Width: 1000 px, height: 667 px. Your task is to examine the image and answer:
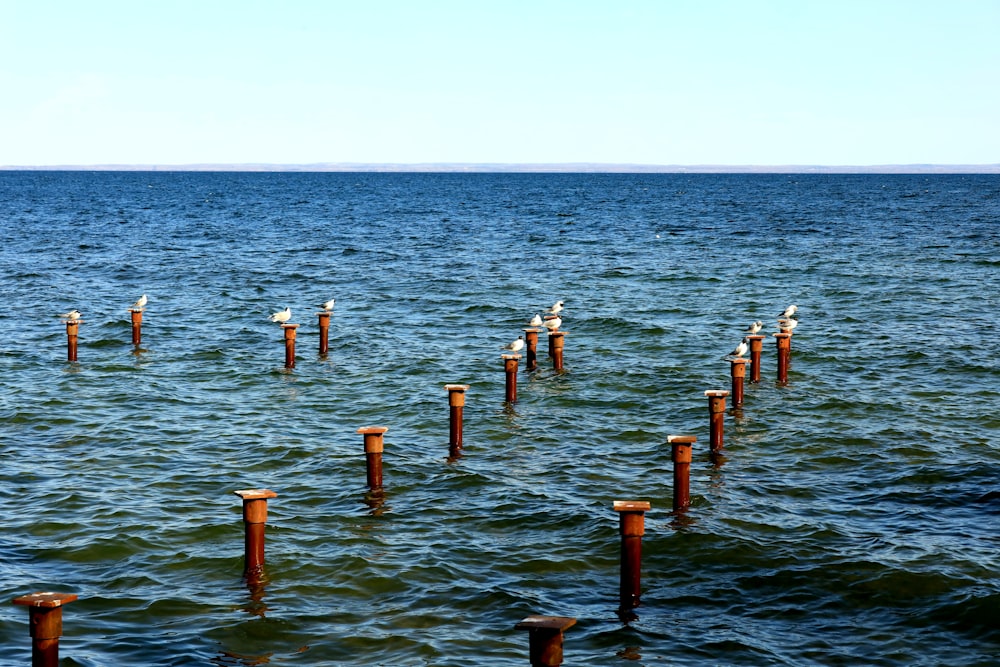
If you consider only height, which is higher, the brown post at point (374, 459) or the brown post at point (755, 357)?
the brown post at point (755, 357)

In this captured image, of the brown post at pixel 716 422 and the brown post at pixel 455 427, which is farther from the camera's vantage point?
the brown post at pixel 455 427

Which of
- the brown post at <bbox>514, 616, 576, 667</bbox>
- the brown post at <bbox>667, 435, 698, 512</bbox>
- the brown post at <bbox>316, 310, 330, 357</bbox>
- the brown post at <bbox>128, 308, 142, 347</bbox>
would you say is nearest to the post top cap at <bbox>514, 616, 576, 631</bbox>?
the brown post at <bbox>514, 616, 576, 667</bbox>

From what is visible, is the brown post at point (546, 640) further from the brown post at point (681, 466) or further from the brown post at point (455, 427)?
Answer: the brown post at point (455, 427)

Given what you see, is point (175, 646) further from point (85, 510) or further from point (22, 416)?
point (22, 416)

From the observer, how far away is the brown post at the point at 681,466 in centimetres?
1602

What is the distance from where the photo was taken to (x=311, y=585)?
563 inches

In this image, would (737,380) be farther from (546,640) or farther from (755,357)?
(546,640)

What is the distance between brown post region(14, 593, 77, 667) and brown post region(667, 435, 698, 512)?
8.61m

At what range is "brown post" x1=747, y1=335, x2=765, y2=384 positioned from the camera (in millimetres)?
25281

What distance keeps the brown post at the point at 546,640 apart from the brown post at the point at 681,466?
6239 mm

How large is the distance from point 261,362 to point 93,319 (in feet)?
31.8

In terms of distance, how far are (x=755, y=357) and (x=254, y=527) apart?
14.7 meters

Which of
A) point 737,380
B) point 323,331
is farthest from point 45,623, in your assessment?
point 323,331

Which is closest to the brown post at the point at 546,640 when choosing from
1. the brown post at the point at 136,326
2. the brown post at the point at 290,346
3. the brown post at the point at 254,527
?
the brown post at the point at 254,527
